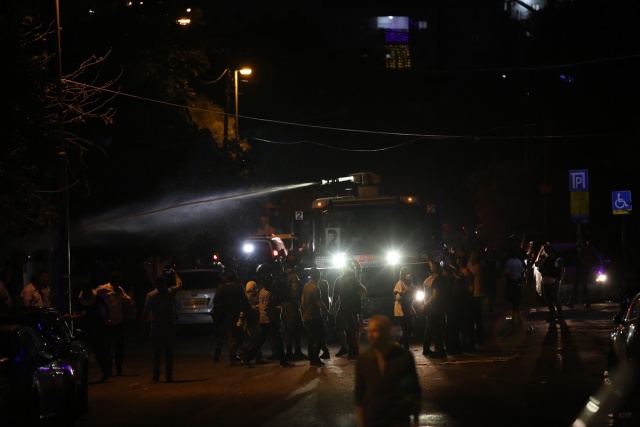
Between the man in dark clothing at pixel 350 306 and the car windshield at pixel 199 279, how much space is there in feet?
23.3

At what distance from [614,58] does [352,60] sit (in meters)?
55.0

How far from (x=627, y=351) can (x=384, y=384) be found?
5.74 m

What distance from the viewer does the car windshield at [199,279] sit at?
83.7ft

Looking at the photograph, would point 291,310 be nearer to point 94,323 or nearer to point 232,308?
point 232,308

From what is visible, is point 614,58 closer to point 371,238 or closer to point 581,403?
point 371,238

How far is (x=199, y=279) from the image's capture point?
25781 mm

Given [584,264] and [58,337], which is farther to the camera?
[584,264]

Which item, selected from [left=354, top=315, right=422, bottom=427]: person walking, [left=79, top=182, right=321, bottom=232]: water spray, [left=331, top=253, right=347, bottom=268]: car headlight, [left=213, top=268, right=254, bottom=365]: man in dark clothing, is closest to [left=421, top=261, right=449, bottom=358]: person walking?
[left=213, top=268, right=254, bottom=365]: man in dark clothing


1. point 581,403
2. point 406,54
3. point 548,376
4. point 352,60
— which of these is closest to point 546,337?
point 548,376

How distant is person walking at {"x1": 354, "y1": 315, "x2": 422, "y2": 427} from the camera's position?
753cm

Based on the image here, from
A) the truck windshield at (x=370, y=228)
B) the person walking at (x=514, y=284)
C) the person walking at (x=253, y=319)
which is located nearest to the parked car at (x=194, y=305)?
the truck windshield at (x=370, y=228)

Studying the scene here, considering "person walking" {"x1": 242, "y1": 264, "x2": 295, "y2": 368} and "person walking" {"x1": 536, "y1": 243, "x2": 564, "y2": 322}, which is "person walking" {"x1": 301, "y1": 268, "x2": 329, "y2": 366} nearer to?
"person walking" {"x1": 242, "y1": 264, "x2": 295, "y2": 368}

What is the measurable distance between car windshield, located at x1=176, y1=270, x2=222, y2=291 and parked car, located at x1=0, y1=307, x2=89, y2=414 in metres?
11.4

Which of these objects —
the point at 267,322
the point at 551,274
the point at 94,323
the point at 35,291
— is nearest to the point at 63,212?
the point at 35,291
